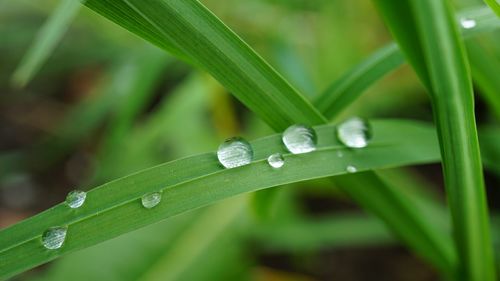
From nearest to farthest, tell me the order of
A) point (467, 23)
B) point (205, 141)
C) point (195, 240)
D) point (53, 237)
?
point (53, 237) → point (467, 23) → point (195, 240) → point (205, 141)

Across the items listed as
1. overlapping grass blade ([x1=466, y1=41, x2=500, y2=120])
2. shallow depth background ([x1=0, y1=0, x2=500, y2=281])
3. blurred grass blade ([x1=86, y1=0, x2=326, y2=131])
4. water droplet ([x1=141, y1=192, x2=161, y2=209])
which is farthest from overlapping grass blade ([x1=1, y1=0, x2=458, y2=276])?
shallow depth background ([x1=0, y1=0, x2=500, y2=281])

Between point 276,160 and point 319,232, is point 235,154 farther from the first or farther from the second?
point 319,232

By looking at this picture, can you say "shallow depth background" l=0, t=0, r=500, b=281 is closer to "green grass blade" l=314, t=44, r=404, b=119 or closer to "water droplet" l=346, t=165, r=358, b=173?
"green grass blade" l=314, t=44, r=404, b=119

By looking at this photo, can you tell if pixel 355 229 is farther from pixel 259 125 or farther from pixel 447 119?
pixel 447 119

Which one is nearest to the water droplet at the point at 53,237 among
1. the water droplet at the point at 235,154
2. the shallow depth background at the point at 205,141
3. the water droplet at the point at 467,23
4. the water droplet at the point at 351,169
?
the water droplet at the point at 235,154

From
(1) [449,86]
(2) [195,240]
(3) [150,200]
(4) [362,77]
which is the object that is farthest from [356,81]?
(2) [195,240]

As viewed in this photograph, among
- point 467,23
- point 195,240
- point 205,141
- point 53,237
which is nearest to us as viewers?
point 53,237

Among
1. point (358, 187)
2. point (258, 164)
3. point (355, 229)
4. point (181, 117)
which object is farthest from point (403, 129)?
point (181, 117)
